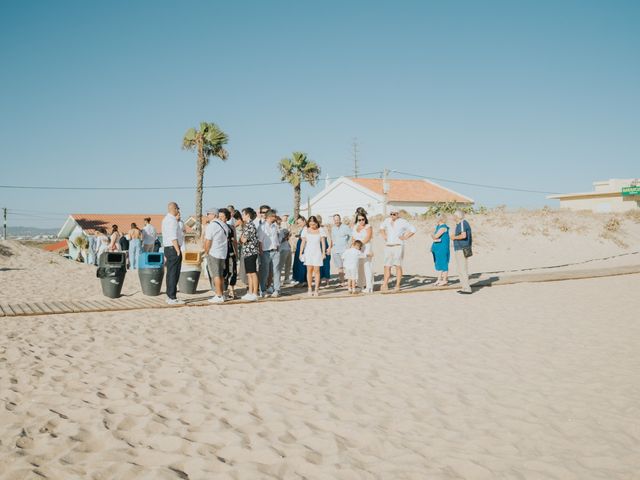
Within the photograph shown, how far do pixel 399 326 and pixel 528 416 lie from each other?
3.48m

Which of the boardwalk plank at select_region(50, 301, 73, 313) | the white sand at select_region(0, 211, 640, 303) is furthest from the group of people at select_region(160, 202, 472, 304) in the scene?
the white sand at select_region(0, 211, 640, 303)

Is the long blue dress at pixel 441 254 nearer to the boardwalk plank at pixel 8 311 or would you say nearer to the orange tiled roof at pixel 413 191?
the boardwalk plank at pixel 8 311

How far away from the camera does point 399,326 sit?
7613 millimetres

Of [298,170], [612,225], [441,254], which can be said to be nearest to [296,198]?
[298,170]

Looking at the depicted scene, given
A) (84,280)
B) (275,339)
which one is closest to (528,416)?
(275,339)

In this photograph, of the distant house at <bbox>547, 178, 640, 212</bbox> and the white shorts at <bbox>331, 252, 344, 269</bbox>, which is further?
the distant house at <bbox>547, 178, 640, 212</bbox>

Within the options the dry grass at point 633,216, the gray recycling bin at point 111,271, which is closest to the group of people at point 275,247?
the gray recycling bin at point 111,271

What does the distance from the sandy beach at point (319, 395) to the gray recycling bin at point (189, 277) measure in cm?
235

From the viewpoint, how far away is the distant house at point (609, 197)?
49.2m

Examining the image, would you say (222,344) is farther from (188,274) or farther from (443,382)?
(188,274)

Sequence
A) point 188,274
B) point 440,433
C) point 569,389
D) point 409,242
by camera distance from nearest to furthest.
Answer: point 440,433 < point 569,389 < point 188,274 < point 409,242

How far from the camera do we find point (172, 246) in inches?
347

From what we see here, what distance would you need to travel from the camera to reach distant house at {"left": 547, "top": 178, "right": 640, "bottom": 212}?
4925cm

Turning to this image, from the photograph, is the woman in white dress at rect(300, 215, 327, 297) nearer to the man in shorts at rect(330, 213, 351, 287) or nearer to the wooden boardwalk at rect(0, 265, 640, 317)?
the wooden boardwalk at rect(0, 265, 640, 317)
